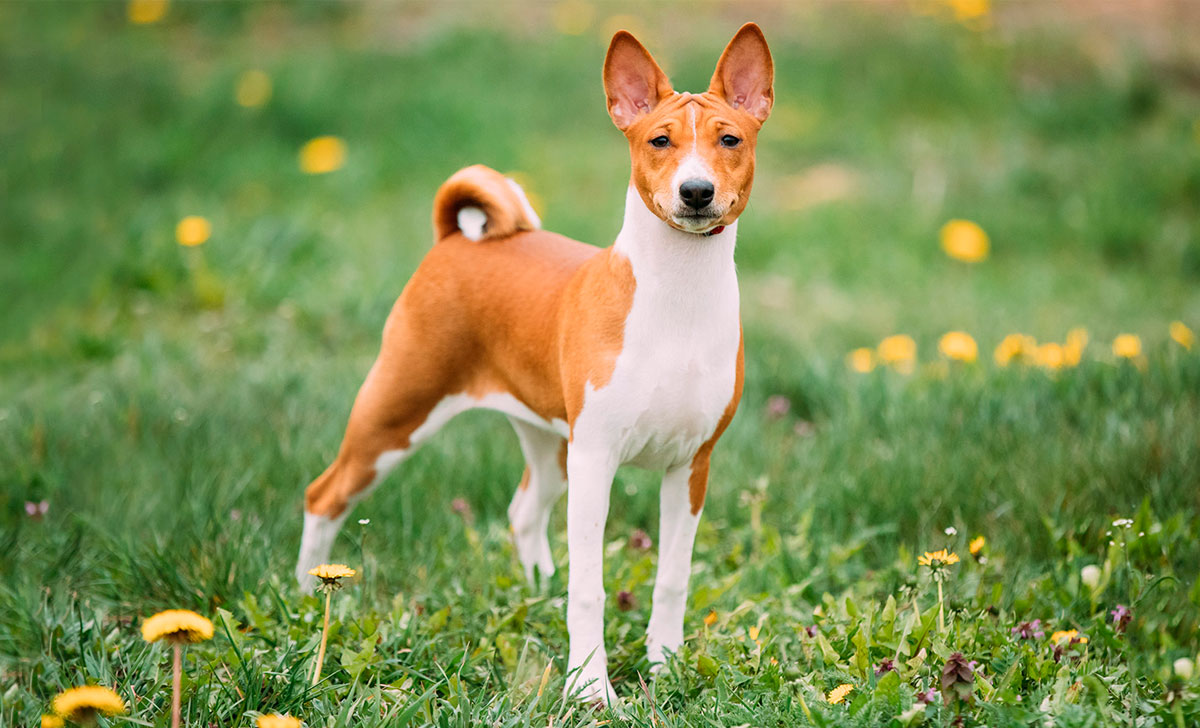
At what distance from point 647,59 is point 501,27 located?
756 centimetres

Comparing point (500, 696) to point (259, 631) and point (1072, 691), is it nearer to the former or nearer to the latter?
point (259, 631)

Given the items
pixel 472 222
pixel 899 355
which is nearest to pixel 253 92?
pixel 899 355

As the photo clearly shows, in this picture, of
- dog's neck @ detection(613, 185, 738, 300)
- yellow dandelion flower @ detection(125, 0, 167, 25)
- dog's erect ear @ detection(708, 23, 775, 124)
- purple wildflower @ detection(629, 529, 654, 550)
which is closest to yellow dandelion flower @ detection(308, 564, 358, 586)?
dog's neck @ detection(613, 185, 738, 300)

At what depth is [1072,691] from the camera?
2.61 meters

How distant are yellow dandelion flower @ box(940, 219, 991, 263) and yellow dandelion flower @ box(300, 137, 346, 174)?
4.18 meters

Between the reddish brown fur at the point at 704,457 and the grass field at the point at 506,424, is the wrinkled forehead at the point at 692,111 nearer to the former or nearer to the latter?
the reddish brown fur at the point at 704,457

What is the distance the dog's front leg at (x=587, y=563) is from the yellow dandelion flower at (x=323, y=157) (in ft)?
17.5

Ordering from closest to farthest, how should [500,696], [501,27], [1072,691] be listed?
[1072,691], [500,696], [501,27]

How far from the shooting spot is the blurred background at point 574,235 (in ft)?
13.5

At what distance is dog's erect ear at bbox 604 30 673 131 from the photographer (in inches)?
114

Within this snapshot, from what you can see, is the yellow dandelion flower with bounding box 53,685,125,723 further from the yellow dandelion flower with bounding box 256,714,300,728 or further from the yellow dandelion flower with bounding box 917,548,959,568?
the yellow dandelion flower with bounding box 917,548,959,568

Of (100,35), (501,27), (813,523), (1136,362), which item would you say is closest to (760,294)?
(1136,362)

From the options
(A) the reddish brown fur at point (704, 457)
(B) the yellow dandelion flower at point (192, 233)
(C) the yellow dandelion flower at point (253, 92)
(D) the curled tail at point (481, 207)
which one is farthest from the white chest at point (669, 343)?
(C) the yellow dandelion flower at point (253, 92)

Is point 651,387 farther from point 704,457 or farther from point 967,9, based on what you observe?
point 967,9
